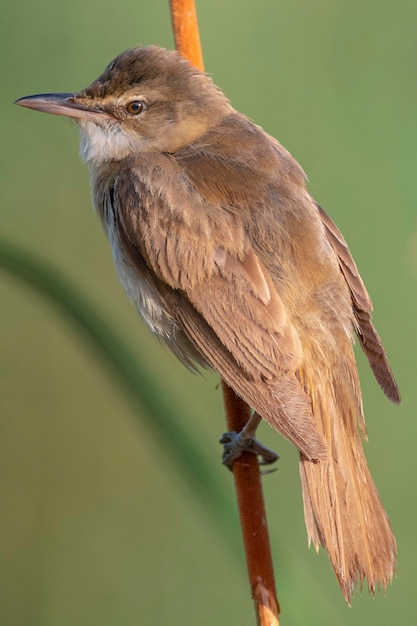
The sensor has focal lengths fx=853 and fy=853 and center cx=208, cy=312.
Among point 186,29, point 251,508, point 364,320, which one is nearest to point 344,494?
point 251,508

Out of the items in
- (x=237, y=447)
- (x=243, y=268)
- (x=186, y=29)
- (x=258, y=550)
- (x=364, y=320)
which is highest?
(x=186, y=29)

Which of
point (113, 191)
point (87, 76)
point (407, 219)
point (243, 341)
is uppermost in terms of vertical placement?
point (87, 76)

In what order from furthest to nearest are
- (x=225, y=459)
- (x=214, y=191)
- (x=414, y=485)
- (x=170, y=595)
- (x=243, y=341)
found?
1. (x=170, y=595)
2. (x=414, y=485)
3. (x=225, y=459)
4. (x=214, y=191)
5. (x=243, y=341)

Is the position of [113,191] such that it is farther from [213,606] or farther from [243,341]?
[213,606]

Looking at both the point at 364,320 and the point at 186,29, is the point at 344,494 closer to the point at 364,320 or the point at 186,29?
the point at 364,320

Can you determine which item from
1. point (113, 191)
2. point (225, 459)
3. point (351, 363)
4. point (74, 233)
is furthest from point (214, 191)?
point (74, 233)

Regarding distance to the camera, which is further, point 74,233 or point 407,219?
point 74,233

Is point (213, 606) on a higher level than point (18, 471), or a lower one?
lower
